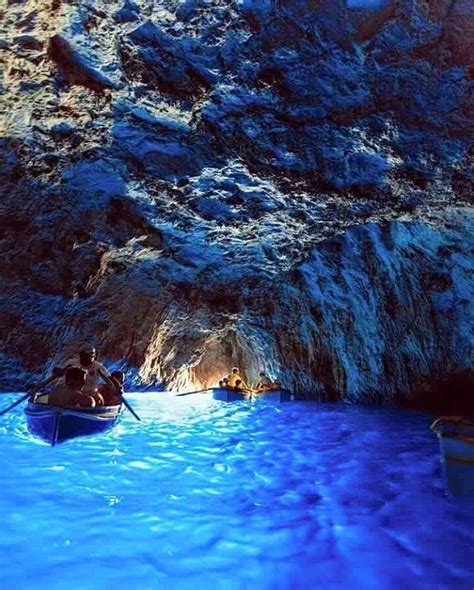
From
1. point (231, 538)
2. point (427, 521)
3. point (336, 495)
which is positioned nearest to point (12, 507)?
point (231, 538)

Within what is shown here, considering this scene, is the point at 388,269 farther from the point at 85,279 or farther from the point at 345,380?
the point at 85,279

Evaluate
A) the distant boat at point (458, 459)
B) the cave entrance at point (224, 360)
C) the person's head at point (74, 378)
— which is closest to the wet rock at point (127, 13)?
the person's head at point (74, 378)

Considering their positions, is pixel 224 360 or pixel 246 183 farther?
pixel 224 360

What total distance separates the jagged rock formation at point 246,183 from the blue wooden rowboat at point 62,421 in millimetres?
4644

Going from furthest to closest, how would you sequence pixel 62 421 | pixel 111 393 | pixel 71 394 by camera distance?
pixel 111 393, pixel 71 394, pixel 62 421

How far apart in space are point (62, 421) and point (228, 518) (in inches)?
126

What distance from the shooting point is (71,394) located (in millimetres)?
7027

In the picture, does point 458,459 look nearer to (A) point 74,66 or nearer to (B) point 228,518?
(B) point 228,518

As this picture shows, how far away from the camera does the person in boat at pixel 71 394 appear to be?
700 cm

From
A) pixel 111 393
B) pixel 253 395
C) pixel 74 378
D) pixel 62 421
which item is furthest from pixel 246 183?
pixel 253 395

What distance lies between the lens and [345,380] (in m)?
14.9

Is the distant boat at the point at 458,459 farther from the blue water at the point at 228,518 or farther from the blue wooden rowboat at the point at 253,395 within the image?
the blue wooden rowboat at the point at 253,395

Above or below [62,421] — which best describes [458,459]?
above

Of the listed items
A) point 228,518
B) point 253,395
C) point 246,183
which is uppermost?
point 246,183
